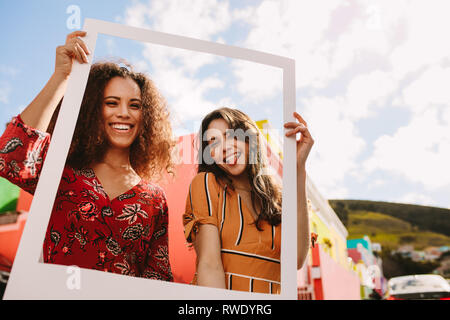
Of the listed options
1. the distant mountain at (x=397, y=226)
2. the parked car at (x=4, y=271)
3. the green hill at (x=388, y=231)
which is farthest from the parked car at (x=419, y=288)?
the green hill at (x=388, y=231)

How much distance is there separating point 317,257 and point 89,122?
8128 millimetres

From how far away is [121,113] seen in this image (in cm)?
115

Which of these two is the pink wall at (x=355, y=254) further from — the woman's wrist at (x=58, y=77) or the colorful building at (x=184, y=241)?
the woman's wrist at (x=58, y=77)

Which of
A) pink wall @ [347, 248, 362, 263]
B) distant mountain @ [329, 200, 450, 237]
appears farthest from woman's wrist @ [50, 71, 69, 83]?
distant mountain @ [329, 200, 450, 237]

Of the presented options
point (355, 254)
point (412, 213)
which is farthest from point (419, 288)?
point (412, 213)

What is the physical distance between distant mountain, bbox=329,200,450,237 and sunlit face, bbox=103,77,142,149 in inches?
699

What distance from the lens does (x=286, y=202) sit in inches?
42.8

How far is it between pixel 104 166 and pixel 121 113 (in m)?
0.20

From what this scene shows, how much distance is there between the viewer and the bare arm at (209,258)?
37.7 inches

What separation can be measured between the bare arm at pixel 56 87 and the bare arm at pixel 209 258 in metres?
0.62

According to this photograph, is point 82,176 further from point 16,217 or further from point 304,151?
point 16,217

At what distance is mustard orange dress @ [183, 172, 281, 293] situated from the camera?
99cm

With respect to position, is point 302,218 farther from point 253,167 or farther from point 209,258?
point 209,258
